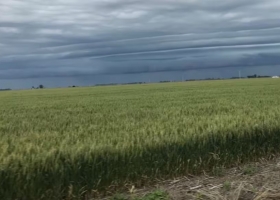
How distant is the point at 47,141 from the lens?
665 cm

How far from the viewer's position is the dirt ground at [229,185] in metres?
5.58

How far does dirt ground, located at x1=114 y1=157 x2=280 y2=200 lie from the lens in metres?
5.58

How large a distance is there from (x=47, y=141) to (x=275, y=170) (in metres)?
4.12

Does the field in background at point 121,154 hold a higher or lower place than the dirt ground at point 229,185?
higher

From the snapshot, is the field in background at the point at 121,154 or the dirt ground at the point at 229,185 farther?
the dirt ground at the point at 229,185

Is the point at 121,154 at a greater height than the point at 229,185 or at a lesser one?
greater

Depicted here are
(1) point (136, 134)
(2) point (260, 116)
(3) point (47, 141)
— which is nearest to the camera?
(3) point (47, 141)

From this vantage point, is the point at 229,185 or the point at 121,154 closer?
the point at 229,185

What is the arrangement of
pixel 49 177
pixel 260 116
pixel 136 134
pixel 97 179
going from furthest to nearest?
pixel 260 116, pixel 136 134, pixel 97 179, pixel 49 177

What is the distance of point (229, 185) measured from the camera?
598 cm

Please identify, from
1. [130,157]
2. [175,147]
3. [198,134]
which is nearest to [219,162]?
[198,134]

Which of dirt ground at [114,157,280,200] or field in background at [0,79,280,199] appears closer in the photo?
field in background at [0,79,280,199]

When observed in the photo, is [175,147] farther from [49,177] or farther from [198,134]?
[49,177]

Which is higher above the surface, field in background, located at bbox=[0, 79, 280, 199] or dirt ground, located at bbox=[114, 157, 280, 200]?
field in background, located at bbox=[0, 79, 280, 199]
